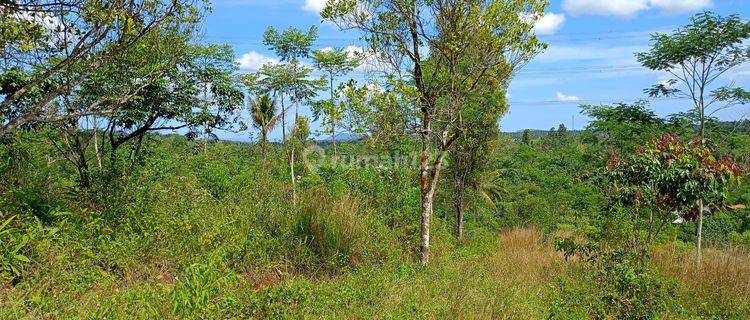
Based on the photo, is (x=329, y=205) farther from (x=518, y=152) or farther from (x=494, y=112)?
(x=518, y=152)

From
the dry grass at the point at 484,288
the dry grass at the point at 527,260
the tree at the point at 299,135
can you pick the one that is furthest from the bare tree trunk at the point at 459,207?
the tree at the point at 299,135

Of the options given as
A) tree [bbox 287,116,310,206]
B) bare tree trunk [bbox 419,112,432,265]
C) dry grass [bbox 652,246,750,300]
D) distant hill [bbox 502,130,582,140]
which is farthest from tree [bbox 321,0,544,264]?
distant hill [bbox 502,130,582,140]

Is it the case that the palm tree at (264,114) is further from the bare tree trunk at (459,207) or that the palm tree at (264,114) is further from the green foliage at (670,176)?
the green foliage at (670,176)

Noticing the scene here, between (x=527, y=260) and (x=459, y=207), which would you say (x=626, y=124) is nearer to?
(x=527, y=260)

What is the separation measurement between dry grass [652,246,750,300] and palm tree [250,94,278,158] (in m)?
14.5

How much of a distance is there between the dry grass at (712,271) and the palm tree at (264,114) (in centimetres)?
1453

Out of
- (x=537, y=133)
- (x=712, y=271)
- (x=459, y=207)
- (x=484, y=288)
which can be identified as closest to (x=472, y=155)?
(x=459, y=207)

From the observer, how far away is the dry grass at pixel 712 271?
7012 millimetres

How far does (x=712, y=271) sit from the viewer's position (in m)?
7.42

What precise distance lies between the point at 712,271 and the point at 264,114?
16.1 meters

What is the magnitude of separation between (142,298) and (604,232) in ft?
19.7

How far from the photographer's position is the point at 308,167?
→ 58.9 ft

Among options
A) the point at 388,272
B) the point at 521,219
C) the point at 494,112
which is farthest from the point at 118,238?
the point at 521,219

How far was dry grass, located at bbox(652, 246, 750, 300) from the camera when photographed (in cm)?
701
